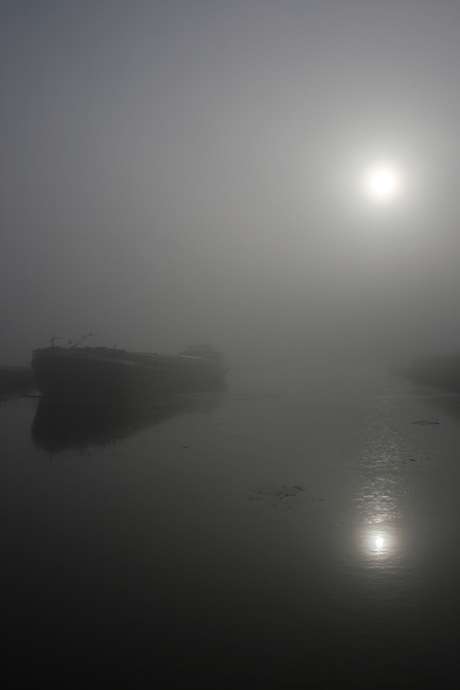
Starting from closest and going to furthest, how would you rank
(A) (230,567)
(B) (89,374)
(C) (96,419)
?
1. (A) (230,567)
2. (C) (96,419)
3. (B) (89,374)

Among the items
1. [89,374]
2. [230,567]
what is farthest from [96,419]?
[230,567]

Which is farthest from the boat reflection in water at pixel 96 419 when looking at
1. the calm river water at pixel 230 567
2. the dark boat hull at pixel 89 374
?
the calm river water at pixel 230 567

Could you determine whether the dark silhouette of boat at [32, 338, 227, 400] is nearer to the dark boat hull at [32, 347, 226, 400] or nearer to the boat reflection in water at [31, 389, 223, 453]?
the dark boat hull at [32, 347, 226, 400]

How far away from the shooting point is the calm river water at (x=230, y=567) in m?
Result: 4.89

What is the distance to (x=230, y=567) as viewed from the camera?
7.16m

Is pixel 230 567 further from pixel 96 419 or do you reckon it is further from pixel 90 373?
pixel 90 373

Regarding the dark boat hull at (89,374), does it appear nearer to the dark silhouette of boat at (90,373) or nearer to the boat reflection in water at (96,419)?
the dark silhouette of boat at (90,373)

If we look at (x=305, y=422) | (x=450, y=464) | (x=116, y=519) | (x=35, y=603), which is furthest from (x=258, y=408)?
(x=35, y=603)

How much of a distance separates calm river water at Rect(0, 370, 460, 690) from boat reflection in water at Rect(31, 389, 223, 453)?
2094mm

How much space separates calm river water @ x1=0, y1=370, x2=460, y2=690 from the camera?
4.89m

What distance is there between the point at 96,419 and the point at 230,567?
18971 millimetres

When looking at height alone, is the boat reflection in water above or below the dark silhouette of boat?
below

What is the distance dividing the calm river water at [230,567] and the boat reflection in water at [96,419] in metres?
2.09

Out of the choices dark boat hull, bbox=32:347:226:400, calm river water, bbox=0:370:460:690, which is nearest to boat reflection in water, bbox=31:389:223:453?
dark boat hull, bbox=32:347:226:400
